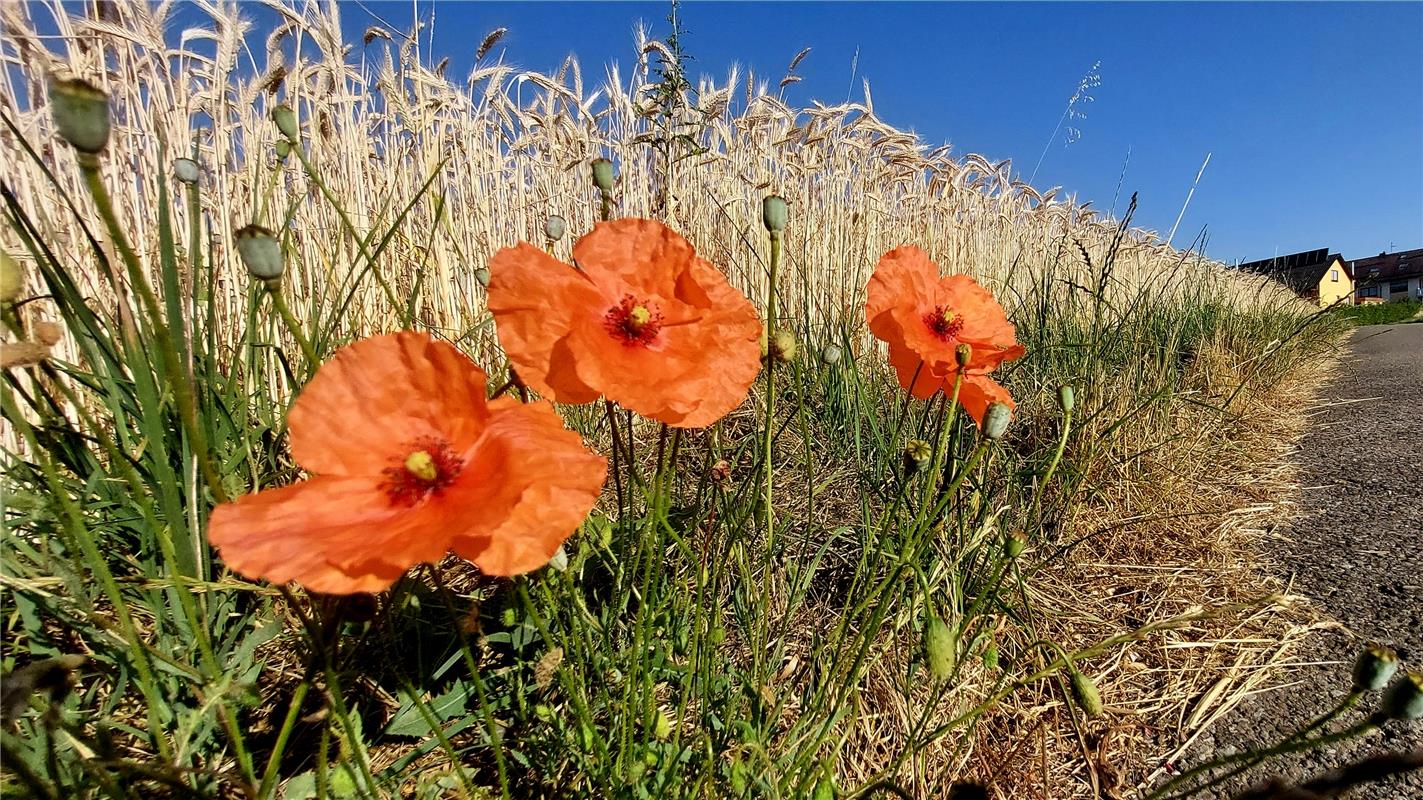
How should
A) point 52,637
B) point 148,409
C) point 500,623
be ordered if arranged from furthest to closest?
point 500,623 → point 52,637 → point 148,409

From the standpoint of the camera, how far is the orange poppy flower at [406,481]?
586 millimetres

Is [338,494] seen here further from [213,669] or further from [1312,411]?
[1312,411]

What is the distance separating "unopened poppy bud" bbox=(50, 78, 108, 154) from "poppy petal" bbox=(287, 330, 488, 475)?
235 mm

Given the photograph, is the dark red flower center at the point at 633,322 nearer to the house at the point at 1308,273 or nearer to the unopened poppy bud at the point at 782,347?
the unopened poppy bud at the point at 782,347

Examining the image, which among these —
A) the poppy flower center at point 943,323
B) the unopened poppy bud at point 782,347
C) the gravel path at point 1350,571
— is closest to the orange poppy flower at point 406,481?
the unopened poppy bud at point 782,347

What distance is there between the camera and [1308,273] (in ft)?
29.9

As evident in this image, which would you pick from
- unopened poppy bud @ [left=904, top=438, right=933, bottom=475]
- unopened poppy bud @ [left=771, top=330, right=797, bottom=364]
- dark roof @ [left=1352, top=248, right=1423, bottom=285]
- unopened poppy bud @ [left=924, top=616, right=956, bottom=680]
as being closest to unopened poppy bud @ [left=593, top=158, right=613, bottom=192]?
unopened poppy bud @ [left=771, top=330, right=797, bottom=364]

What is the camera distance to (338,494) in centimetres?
70

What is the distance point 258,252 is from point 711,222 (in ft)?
12.6

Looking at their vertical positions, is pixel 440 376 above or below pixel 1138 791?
above

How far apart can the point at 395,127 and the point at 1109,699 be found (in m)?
3.48

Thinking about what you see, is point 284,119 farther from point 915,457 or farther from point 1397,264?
point 1397,264

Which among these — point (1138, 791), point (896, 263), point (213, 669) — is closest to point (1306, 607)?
point (1138, 791)

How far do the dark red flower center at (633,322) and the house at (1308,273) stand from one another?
280 cm
